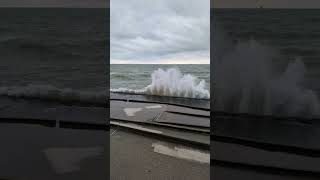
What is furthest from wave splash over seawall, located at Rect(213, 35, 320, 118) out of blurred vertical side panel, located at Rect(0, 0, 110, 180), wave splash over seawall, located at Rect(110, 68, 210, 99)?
wave splash over seawall, located at Rect(110, 68, 210, 99)

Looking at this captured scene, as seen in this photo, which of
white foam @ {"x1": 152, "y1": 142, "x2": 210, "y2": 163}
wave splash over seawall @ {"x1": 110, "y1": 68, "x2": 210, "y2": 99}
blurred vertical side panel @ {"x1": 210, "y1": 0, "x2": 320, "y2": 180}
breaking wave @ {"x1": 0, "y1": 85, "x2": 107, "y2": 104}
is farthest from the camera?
wave splash over seawall @ {"x1": 110, "y1": 68, "x2": 210, "y2": 99}

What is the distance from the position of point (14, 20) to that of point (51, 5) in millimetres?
299

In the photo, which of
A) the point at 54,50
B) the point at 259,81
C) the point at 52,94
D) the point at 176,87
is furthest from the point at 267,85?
the point at 176,87

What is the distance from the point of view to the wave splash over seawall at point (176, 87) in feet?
19.7

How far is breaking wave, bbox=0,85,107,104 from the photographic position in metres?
1.87

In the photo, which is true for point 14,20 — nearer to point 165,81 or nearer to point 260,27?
point 260,27

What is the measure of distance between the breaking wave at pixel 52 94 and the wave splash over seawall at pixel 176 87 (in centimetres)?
382

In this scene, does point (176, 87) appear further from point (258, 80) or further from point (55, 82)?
point (258, 80)

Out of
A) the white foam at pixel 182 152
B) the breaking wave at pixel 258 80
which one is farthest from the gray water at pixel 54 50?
the white foam at pixel 182 152

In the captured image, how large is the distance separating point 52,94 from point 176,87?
462cm

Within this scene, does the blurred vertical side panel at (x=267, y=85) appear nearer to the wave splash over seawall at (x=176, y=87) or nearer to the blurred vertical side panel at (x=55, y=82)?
the blurred vertical side panel at (x=55, y=82)

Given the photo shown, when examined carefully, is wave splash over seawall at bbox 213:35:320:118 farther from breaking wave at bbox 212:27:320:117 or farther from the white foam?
the white foam

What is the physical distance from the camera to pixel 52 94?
6.44 ft

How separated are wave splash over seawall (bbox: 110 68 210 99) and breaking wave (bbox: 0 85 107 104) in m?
3.82
